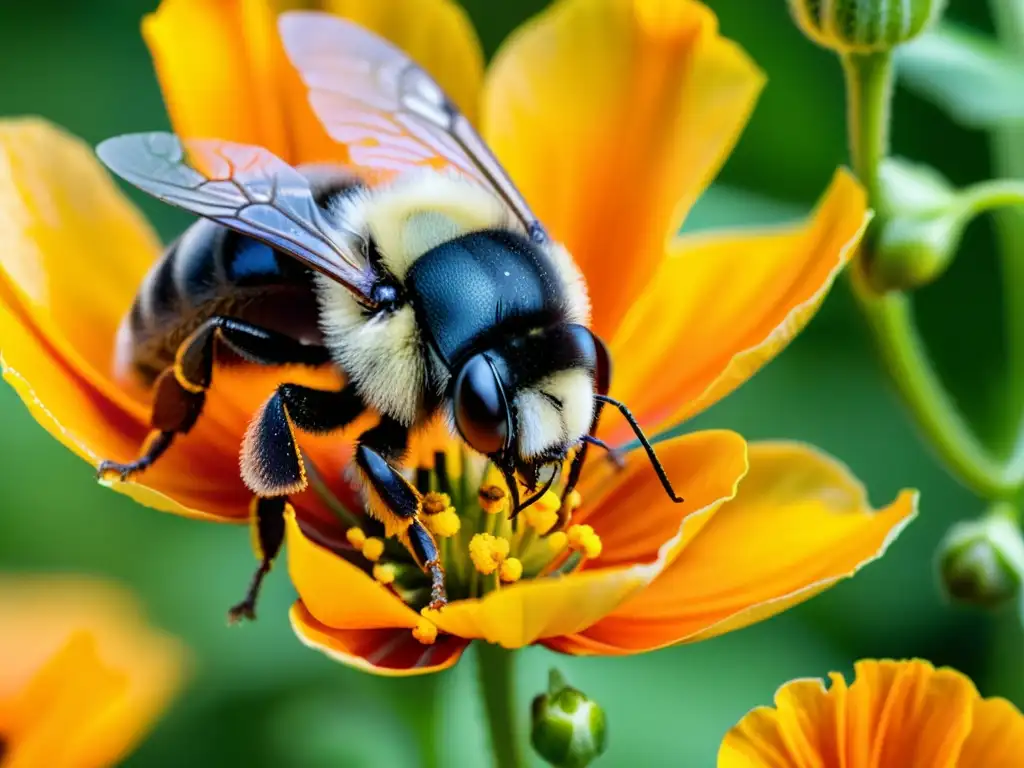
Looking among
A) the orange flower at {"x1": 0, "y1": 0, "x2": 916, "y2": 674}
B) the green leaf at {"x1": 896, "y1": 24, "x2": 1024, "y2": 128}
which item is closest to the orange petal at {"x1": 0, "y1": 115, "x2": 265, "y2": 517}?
the orange flower at {"x1": 0, "y1": 0, "x2": 916, "y2": 674}

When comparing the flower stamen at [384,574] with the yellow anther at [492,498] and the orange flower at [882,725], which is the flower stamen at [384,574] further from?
the orange flower at [882,725]

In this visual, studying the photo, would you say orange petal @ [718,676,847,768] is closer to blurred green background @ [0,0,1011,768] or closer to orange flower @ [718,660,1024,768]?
orange flower @ [718,660,1024,768]

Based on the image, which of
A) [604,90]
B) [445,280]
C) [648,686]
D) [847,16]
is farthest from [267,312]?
[648,686]

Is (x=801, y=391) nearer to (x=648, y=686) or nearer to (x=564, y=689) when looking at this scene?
(x=648, y=686)

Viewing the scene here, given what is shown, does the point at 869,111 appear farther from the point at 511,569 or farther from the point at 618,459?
the point at 511,569

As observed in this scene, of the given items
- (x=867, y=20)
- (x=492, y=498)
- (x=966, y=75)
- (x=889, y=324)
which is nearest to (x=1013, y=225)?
(x=966, y=75)

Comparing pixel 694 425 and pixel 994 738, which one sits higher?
pixel 994 738
